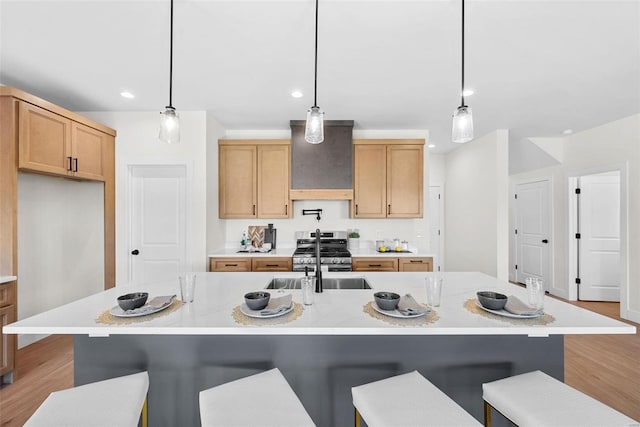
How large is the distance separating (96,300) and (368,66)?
2.45 meters

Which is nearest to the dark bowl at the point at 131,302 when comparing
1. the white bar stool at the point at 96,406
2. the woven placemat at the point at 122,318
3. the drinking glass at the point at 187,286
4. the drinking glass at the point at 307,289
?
the woven placemat at the point at 122,318

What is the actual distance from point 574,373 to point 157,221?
4.41m

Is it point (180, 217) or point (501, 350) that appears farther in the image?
point (180, 217)

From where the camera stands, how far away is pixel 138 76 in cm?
251

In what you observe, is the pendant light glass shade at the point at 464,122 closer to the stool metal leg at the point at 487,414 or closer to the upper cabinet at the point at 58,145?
the stool metal leg at the point at 487,414

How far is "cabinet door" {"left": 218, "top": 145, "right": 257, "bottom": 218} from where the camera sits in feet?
12.4

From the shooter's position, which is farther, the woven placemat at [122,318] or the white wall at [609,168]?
the white wall at [609,168]

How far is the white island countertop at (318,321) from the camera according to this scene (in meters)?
1.18

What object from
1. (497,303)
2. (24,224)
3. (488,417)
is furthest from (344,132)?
(24,224)

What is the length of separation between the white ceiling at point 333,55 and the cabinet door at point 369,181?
0.56 metres

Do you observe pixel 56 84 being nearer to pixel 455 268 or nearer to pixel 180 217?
pixel 180 217

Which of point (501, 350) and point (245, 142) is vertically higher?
point (245, 142)

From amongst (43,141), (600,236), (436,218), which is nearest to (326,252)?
(43,141)

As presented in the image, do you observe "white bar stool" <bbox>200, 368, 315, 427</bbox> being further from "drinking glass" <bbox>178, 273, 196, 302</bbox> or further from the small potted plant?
the small potted plant
